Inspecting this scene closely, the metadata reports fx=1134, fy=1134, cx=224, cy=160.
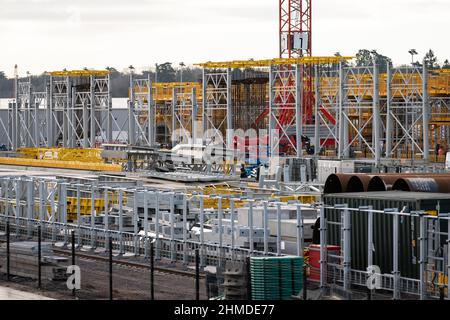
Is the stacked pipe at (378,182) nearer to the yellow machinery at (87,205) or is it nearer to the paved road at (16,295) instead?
the paved road at (16,295)

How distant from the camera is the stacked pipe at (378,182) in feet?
118

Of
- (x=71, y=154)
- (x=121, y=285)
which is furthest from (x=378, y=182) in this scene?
(x=71, y=154)

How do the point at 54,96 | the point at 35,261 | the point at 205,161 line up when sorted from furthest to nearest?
Answer: the point at 54,96 < the point at 205,161 < the point at 35,261

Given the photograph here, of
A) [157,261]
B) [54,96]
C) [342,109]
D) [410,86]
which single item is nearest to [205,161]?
[342,109]

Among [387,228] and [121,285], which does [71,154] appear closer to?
[121,285]

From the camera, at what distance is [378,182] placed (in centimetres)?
3694

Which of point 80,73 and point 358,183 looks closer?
point 358,183

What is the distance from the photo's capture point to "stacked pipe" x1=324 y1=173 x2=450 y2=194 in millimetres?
36031

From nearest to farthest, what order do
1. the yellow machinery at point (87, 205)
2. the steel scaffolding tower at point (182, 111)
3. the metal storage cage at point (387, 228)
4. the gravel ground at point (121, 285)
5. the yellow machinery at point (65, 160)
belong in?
1. the metal storage cage at point (387, 228)
2. the gravel ground at point (121, 285)
3. the yellow machinery at point (87, 205)
4. the yellow machinery at point (65, 160)
5. the steel scaffolding tower at point (182, 111)

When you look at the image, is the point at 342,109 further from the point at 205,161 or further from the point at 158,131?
the point at 158,131

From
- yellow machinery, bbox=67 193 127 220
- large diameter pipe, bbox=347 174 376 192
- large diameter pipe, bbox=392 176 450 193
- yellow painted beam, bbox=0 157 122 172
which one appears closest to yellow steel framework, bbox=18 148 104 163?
yellow painted beam, bbox=0 157 122 172

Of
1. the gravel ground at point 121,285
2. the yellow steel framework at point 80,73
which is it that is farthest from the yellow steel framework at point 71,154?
the gravel ground at point 121,285
